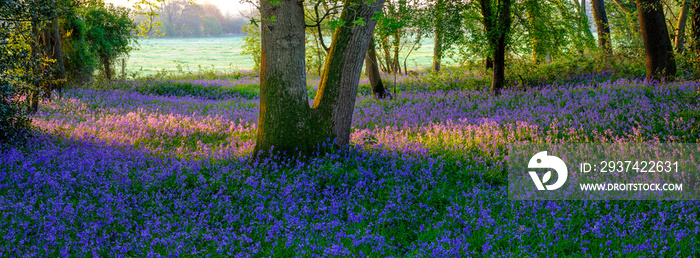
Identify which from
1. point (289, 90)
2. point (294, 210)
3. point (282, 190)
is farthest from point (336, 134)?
point (294, 210)

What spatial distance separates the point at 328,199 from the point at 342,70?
243 centimetres

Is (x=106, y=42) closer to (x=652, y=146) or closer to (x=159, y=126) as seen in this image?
(x=159, y=126)

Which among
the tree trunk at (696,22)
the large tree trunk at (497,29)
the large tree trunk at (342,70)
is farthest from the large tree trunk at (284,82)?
the large tree trunk at (497,29)

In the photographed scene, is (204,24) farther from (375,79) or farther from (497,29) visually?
(497,29)

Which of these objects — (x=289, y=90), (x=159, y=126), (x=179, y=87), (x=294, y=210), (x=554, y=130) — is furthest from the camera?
(x=179, y=87)

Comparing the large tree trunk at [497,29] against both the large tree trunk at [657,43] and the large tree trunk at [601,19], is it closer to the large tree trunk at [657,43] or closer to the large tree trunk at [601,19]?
the large tree trunk at [657,43]

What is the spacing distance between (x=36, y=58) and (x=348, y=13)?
673 centimetres

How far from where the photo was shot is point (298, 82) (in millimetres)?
6816

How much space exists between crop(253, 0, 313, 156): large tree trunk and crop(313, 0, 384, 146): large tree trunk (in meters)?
0.33

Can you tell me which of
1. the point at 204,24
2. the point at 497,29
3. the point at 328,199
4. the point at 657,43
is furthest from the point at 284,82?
the point at 204,24

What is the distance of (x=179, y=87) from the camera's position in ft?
67.0

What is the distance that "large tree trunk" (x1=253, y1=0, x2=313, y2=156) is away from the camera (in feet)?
21.8

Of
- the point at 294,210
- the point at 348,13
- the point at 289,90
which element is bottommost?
the point at 294,210

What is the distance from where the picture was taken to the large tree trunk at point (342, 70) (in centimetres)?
704
